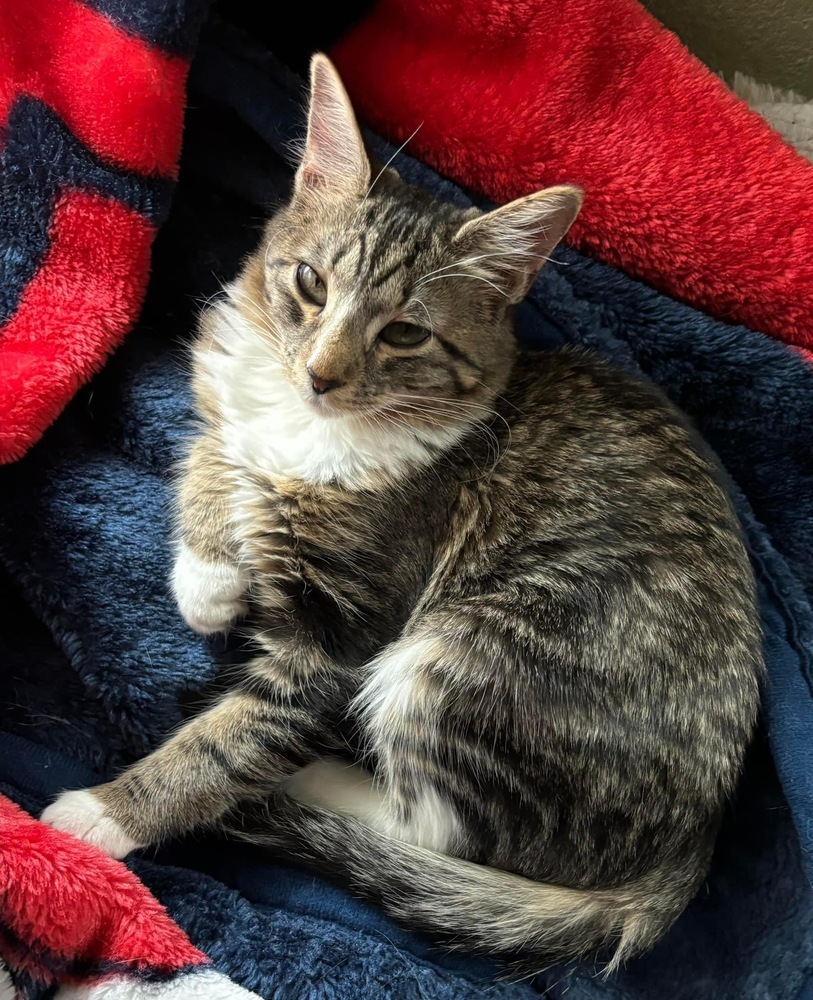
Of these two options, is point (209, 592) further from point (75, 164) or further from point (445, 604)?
point (75, 164)

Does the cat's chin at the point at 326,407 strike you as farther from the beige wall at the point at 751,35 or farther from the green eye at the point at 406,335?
the beige wall at the point at 751,35

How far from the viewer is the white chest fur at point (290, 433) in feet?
4.66

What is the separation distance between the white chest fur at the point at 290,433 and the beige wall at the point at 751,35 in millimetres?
1110

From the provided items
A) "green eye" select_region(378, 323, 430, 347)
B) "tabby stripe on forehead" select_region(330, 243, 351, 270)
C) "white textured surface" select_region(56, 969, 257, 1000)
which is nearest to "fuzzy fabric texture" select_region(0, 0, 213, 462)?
"tabby stripe on forehead" select_region(330, 243, 351, 270)

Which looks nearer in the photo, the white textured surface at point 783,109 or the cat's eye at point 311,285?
the cat's eye at point 311,285

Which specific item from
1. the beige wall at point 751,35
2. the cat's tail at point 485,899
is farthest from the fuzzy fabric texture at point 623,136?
the cat's tail at point 485,899

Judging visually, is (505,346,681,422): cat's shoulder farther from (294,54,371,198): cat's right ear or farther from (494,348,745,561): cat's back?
(294,54,371,198): cat's right ear

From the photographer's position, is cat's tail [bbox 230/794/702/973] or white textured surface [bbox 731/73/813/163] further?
white textured surface [bbox 731/73/813/163]

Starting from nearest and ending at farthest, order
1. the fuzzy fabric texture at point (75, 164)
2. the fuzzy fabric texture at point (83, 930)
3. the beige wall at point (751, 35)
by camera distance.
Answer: the fuzzy fabric texture at point (83, 930), the fuzzy fabric texture at point (75, 164), the beige wall at point (751, 35)

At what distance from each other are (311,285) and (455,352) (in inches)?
10.4

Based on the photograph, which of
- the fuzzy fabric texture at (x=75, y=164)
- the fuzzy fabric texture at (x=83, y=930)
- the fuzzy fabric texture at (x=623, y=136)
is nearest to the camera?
the fuzzy fabric texture at (x=83, y=930)

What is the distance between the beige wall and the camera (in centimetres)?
179

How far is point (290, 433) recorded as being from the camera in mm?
1451

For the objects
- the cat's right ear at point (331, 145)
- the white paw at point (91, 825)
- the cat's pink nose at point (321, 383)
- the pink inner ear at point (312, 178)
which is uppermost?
the cat's right ear at point (331, 145)
